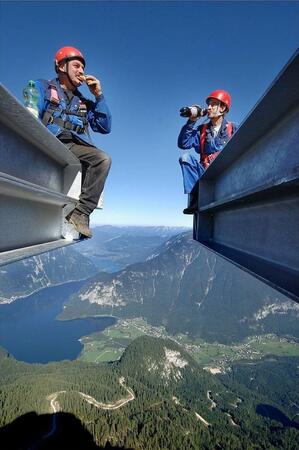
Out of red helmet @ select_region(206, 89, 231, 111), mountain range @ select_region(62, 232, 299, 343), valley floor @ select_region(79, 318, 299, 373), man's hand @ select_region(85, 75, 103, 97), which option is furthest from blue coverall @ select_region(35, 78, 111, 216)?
mountain range @ select_region(62, 232, 299, 343)

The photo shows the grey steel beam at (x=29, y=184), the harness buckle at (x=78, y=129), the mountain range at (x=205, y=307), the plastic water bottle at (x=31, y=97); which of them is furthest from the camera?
the mountain range at (x=205, y=307)

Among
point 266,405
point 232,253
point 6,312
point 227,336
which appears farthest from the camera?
point 6,312

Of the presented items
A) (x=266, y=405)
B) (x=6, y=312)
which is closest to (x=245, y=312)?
(x=266, y=405)

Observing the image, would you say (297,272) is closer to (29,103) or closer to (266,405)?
(29,103)

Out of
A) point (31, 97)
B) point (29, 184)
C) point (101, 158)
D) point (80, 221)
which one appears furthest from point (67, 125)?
point (29, 184)

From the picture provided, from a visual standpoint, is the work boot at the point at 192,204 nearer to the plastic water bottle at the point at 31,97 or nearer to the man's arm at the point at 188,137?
the man's arm at the point at 188,137

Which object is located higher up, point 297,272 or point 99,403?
point 297,272

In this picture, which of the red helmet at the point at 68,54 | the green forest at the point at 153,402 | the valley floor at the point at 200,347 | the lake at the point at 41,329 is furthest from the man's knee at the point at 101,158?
the lake at the point at 41,329
